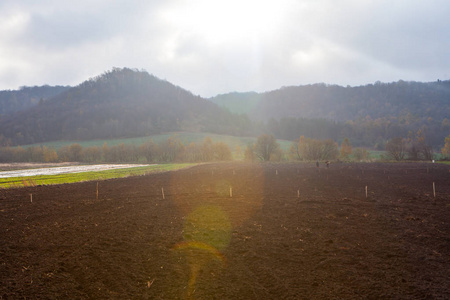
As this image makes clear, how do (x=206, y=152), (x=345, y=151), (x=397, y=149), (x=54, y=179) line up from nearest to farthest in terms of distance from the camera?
(x=54, y=179) < (x=397, y=149) < (x=345, y=151) < (x=206, y=152)

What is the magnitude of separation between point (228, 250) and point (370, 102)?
578 feet

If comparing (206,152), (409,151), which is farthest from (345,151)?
(206,152)

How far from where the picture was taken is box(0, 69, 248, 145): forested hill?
490 feet

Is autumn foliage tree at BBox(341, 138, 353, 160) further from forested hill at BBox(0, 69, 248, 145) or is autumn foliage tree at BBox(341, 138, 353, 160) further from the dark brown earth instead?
the dark brown earth

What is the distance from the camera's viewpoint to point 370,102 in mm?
166125

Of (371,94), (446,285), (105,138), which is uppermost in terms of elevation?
(371,94)

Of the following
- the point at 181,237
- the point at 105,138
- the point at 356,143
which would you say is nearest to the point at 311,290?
the point at 181,237

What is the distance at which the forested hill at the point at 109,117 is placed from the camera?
490 feet

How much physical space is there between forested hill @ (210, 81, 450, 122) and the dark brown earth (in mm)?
140663

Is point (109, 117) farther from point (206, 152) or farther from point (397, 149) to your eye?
point (397, 149)

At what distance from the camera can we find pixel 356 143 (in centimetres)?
12875

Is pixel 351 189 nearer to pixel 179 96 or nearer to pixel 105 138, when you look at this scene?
pixel 105 138

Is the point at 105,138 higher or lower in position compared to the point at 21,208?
higher

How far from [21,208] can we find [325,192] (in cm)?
2226
